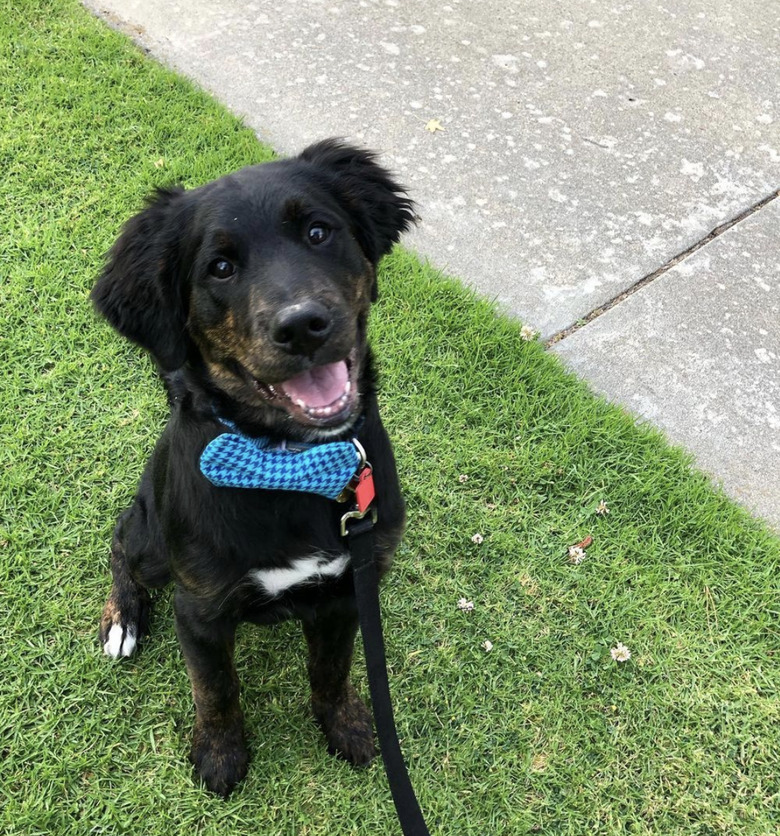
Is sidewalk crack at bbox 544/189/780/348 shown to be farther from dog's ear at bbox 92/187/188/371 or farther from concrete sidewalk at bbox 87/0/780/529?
dog's ear at bbox 92/187/188/371

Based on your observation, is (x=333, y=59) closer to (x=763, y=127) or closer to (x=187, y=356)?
(x=763, y=127)

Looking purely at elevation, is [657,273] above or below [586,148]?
below

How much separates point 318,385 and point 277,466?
0.25m

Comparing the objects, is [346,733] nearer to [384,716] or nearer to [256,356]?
[384,716]

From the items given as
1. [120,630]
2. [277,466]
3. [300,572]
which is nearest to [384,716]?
[300,572]

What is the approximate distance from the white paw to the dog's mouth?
3.97 ft

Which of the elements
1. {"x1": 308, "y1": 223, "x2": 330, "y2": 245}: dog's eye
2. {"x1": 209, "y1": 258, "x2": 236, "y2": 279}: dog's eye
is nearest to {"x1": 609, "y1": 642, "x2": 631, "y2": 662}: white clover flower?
{"x1": 308, "y1": 223, "x2": 330, "y2": 245}: dog's eye

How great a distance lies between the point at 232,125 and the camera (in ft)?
15.6

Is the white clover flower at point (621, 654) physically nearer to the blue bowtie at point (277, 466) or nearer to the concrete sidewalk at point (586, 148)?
the concrete sidewalk at point (586, 148)

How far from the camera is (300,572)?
216 cm

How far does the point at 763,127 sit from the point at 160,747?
16.7 feet

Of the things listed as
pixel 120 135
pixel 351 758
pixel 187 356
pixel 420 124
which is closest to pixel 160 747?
pixel 351 758

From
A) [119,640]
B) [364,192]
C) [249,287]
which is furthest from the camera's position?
[119,640]

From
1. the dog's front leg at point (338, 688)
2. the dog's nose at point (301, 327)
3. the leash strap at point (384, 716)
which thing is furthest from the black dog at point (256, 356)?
the leash strap at point (384, 716)
